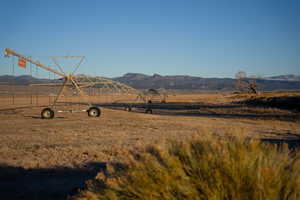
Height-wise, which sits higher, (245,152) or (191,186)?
(245,152)

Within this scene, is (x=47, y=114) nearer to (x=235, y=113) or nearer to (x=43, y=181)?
(x=43, y=181)

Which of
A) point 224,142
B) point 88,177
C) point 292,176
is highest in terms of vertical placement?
point 224,142

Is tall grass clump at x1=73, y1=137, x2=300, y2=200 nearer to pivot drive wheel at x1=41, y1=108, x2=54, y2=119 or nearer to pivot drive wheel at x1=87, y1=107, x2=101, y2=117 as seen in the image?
pivot drive wheel at x1=41, y1=108, x2=54, y2=119

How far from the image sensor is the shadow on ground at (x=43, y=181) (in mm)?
6020

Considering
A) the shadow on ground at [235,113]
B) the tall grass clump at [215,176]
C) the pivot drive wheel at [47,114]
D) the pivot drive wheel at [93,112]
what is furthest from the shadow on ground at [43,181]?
the shadow on ground at [235,113]

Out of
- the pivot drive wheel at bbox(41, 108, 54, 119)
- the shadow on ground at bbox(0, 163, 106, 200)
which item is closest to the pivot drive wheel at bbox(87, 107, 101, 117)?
the pivot drive wheel at bbox(41, 108, 54, 119)

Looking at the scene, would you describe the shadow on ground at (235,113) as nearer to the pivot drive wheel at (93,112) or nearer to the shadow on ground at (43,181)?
the pivot drive wheel at (93,112)

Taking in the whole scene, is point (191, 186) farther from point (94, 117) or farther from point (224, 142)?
point (94, 117)

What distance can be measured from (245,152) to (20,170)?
6134mm

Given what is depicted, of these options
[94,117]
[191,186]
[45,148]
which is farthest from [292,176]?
[94,117]

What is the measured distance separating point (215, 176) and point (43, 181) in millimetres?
4764

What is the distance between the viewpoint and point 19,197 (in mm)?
5863

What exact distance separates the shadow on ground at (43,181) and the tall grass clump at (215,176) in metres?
2.34

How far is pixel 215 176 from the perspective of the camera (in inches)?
144
